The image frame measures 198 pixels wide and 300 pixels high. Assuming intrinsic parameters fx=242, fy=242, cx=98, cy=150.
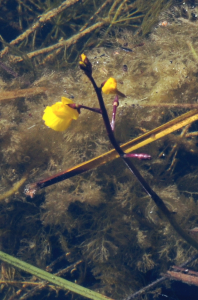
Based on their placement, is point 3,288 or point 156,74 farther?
point 3,288

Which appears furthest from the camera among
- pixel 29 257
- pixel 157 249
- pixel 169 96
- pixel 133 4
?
pixel 133 4

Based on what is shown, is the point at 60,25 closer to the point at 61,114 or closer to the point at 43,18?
the point at 43,18

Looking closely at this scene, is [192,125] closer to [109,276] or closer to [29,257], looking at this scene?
[109,276]

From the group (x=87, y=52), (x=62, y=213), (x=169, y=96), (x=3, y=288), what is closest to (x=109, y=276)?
(x=62, y=213)

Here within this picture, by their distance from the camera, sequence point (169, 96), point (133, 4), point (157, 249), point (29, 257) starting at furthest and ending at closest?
point (133, 4)
point (29, 257)
point (157, 249)
point (169, 96)

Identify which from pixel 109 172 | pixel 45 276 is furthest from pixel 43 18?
pixel 45 276

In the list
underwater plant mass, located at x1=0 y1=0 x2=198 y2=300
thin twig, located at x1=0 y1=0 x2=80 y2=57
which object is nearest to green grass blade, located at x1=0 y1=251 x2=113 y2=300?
underwater plant mass, located at x1=0 y1=0 x2=198 y2=300

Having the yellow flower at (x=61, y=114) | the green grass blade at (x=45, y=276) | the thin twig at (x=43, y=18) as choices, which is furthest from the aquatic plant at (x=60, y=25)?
the green grass blade at (x=45, y=276)
